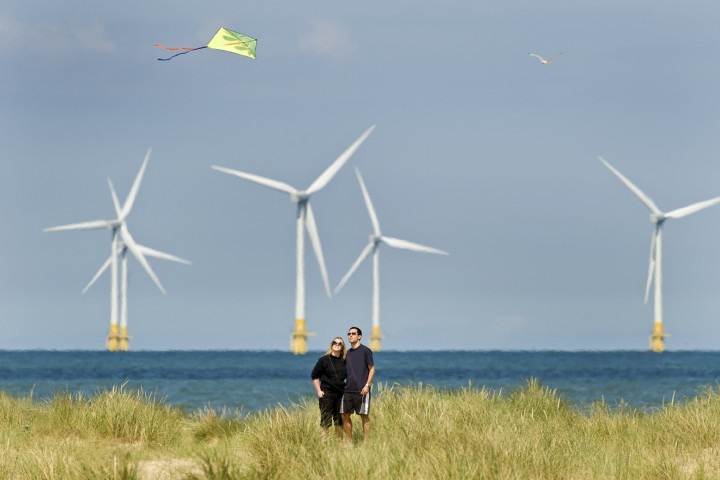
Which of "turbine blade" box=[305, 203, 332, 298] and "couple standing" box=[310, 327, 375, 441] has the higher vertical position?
"turbine blade" box=[305, 203, 332, 298]

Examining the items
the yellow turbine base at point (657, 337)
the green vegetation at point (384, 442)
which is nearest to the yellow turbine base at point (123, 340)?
the yellow turbine base at point (657, 337)

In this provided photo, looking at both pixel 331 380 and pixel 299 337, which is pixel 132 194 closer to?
pixel 299 337

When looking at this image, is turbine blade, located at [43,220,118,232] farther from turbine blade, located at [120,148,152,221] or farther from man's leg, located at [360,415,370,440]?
man's leg, located at [360,415,370,440]

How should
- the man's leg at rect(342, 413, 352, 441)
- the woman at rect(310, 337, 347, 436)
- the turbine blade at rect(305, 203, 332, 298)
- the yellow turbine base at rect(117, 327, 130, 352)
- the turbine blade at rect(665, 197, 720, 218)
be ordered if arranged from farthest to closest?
the yellow turbine base at rect(117, 327, 130, 352), the turbine blade at rect(665, 197, 720, 218), the turbine blade at rect(305, 203, 332, 298), the woman at rect(310, 337, 347, 436), the man's leg at rect(342, 413, 352, 441)

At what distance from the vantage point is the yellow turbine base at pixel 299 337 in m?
122

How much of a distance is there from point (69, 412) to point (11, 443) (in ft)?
8.14

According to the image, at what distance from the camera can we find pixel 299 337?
12319cm

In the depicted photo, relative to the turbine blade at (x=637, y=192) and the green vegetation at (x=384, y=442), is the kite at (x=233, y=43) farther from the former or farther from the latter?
the turbine blade at (x=637, y=192)

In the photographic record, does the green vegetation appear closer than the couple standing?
Yes

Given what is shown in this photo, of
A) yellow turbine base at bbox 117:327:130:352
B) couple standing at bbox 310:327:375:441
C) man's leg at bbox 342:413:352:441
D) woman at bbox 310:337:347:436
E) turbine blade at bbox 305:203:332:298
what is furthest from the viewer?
yellow turbine base at bbox 117:327:130:352

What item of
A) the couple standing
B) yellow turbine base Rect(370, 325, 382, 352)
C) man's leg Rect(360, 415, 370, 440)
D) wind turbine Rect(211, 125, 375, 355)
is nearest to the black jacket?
the couple standing

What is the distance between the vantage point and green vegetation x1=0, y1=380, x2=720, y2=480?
16141 millimetres

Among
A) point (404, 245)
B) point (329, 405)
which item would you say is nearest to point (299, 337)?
point (404, 245)

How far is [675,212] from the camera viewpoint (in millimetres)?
109500
